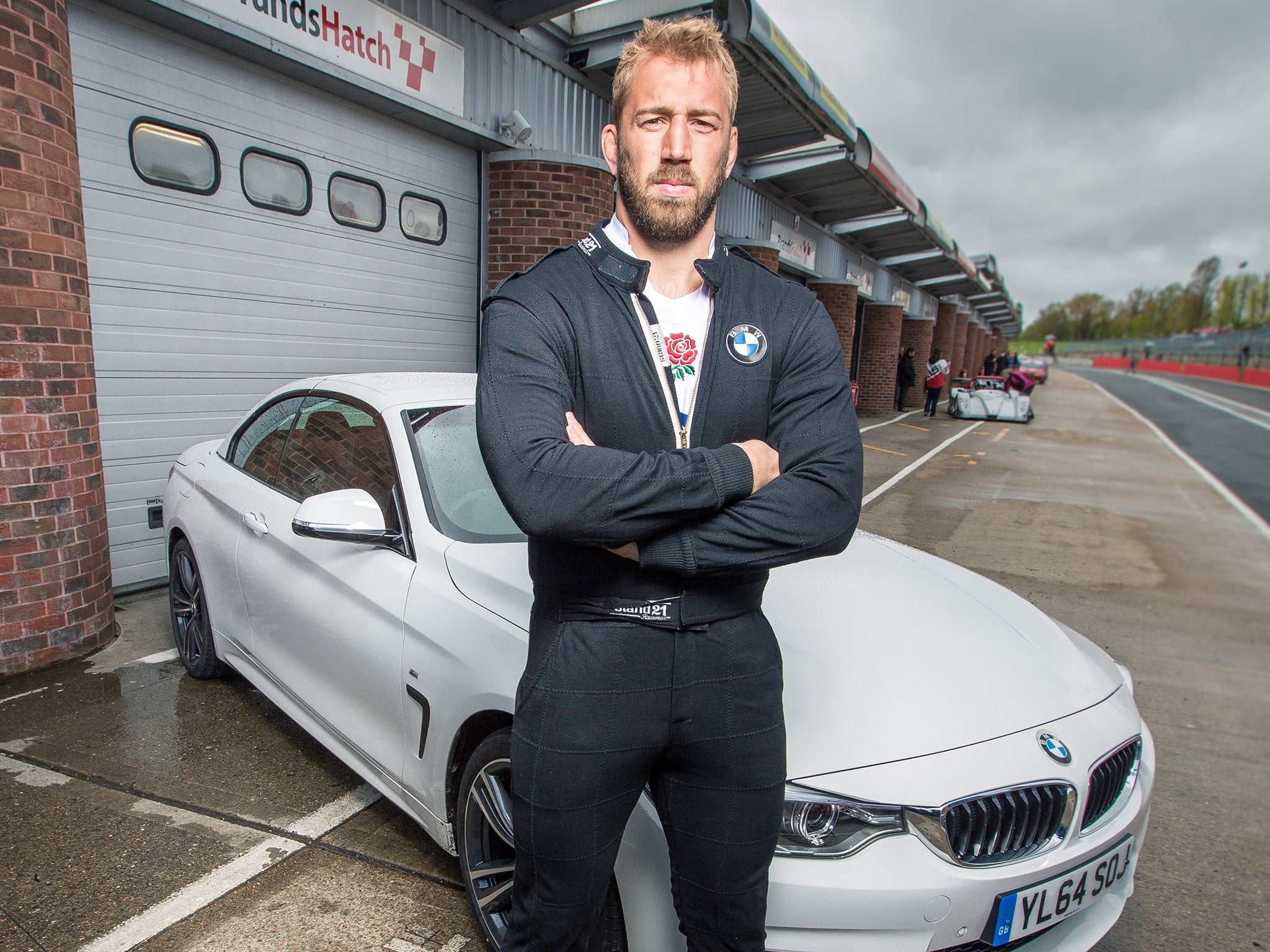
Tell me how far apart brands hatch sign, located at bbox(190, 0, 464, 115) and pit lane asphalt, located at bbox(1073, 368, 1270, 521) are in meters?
10.4

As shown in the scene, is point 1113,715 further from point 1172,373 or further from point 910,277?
point 1172,373

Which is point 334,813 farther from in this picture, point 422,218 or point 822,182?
point 822,182

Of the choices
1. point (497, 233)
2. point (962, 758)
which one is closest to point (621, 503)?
point (962, 758)

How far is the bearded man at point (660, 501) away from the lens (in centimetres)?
135

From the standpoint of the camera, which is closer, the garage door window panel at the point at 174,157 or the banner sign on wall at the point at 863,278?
the garage door window panel at the point at 174,157

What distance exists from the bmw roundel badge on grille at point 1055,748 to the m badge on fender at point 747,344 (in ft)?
4.08

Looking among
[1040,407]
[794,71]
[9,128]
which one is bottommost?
[1040,407]

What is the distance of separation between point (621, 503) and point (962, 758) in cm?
113

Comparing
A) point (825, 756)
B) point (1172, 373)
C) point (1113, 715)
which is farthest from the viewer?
point (1172, 373)

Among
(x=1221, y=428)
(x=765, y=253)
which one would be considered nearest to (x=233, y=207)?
(x=765, y=253)

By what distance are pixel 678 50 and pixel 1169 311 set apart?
527 feet

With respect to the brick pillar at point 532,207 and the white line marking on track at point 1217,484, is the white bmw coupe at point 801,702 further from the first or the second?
the white line marking on track at point 1217,484

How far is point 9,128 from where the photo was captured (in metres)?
3.53

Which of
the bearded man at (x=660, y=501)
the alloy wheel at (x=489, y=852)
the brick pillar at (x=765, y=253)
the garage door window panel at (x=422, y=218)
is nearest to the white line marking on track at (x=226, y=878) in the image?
the alloy wheel at (x=489, y=852)
